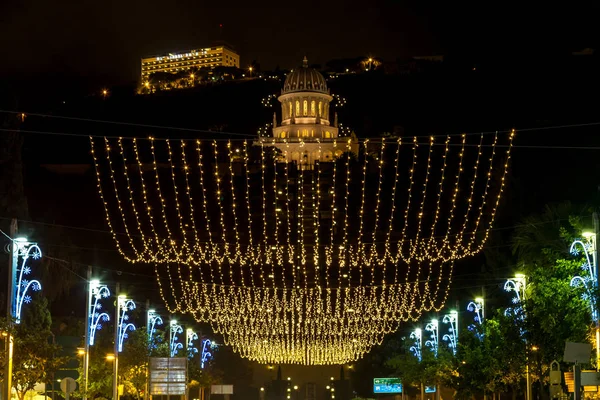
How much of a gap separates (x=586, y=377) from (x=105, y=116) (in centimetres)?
14011

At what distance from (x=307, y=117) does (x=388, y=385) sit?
222ft

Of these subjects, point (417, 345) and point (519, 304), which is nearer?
point (519, 304)

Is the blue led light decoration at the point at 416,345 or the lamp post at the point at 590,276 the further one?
the blue led light decoration at the point at 416,345

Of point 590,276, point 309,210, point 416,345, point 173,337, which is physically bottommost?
point 416,345

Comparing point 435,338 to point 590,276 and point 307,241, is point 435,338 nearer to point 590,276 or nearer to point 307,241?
point 307,241

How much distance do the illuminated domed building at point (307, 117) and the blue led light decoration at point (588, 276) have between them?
104m

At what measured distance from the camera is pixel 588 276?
112 ft

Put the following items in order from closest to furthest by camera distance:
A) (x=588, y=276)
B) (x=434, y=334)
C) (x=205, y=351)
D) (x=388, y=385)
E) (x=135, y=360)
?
(x=588, y=276), (x=135, y=360), (x=434, y=334), (x=388, y=385), (x=205, y=351)

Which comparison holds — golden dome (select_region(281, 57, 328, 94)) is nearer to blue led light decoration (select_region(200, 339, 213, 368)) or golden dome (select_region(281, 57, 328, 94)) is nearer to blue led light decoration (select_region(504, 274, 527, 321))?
blue led light decoration (select_region(200, 339, 213, 368))

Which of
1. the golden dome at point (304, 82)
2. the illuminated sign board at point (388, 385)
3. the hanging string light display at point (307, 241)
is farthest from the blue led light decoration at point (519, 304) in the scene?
the golden dome at point (304, 82)

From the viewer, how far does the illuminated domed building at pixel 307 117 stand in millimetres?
139625

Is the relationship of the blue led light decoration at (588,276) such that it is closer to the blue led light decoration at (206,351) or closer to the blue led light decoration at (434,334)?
the blue led light decoration at (434,334)

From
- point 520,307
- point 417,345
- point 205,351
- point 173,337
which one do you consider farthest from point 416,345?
point 520,307

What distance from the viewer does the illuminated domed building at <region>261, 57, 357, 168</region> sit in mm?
139625
